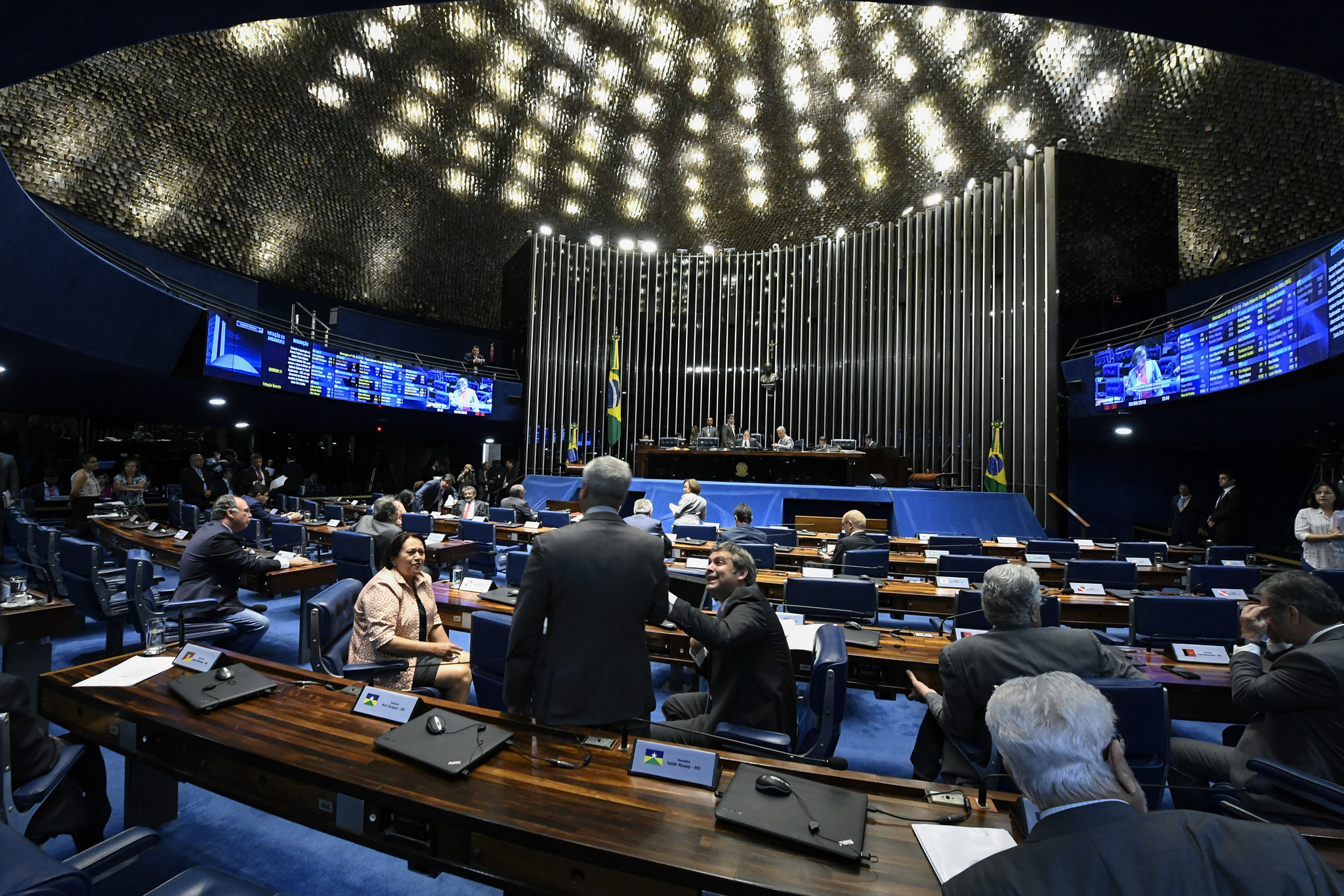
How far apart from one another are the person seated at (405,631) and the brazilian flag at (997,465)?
1200 centimetres

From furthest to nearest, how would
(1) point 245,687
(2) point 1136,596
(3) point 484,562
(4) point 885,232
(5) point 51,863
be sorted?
(4) point 885,232 → (3) point 484,562 → (2) point 1136,596 → (1) point 245,687 → (5) point 51,863

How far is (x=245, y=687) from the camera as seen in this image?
6.32 ft

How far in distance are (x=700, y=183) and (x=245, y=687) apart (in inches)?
625

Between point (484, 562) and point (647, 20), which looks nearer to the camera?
point (484, 562)

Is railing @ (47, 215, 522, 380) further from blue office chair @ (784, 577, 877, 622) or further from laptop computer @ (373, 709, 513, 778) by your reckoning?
blue office chair @ (784, 577, 877, 622)

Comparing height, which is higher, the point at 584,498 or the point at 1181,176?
the point at 1181,176

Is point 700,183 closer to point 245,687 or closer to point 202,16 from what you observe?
point 202,16

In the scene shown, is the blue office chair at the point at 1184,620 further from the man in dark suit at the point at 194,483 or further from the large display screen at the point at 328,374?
the large display screen at the point at 328,374

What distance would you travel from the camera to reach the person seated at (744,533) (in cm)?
552

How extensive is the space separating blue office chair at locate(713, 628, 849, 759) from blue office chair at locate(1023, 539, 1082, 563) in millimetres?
5612

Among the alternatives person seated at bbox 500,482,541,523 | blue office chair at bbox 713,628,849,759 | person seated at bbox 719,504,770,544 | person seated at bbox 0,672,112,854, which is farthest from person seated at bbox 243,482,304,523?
blue office chair at bbox 713,628,849,759

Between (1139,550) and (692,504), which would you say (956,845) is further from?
(1139,550)

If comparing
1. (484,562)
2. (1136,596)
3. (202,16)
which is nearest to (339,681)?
(202,16)

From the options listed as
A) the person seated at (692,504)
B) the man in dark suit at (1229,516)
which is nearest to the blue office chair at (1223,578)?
A: the man in dark suit at (1229,516)
